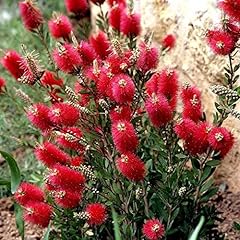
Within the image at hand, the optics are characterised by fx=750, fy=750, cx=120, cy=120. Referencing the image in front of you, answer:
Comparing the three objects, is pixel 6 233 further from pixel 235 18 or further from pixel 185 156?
pixel 235 18

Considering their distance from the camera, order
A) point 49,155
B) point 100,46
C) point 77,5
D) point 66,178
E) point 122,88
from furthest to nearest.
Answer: point 77,5
point 100,46
point 49,155
point 66,178
point 122,88

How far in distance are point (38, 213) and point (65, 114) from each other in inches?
13.9

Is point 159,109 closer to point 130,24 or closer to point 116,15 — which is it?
point 130,24

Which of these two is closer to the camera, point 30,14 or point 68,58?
point 68,58

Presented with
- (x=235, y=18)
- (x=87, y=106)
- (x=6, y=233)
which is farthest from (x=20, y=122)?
(x=235, y=18)

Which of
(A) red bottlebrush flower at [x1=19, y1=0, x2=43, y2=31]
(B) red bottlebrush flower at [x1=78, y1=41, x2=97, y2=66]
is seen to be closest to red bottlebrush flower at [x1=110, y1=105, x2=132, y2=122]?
(B) red bottlebrush flower at [x1=78, y1=41, x2=97, y2=66]

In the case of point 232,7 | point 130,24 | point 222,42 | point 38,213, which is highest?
point 232,7

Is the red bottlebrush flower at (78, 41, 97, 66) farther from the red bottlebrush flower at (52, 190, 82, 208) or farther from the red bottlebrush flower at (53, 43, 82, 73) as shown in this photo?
the red bottlebrush flower at (52, 190, 82, 208)

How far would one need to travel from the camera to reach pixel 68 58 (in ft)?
7.46

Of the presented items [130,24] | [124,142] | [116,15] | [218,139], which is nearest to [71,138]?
[124,142]

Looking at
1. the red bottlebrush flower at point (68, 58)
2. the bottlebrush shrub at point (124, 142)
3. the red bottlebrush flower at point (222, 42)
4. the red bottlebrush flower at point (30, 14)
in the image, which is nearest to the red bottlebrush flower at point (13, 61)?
the bottlebrush shrub at point (124, 142)

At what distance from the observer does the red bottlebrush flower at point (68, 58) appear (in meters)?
2.27

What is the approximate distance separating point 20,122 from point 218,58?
124 centimetres

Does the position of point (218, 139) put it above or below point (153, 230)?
above
